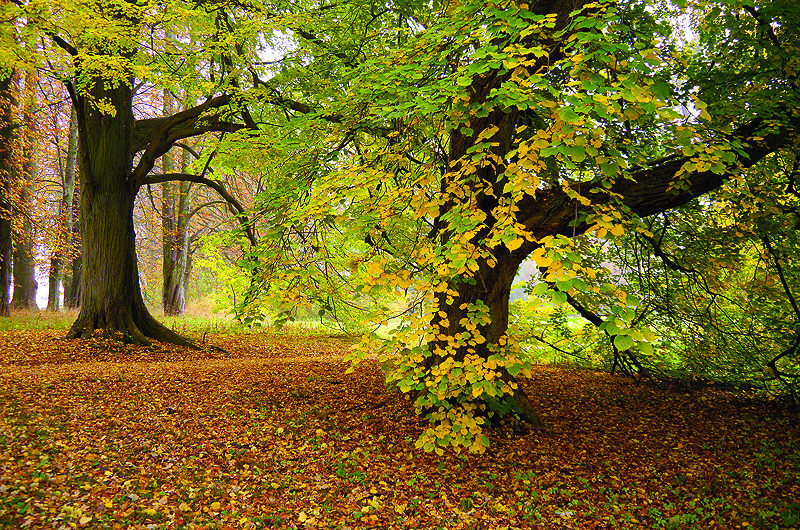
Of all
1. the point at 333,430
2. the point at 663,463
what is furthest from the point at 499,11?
the point at 663,463

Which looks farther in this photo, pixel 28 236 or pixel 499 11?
pixel 28 236

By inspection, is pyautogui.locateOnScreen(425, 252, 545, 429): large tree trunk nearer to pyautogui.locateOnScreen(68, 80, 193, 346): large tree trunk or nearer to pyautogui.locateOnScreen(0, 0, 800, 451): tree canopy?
pyautogui.locateOnScreen(0, 0, 800, 451): tree canopy

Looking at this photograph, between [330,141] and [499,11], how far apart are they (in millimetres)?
2062

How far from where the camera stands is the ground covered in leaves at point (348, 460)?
3.16 metres

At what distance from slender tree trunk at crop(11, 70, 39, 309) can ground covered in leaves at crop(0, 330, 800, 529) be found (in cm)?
837

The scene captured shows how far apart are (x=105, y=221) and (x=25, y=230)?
6.88 meters

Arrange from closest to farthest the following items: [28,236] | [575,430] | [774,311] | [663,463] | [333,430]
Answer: [663,463]
[333,430]
[575,430]
[774,311]
[28,236]

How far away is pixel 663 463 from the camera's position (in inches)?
165

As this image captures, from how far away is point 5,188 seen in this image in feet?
36.2

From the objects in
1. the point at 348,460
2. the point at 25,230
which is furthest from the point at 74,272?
the point at 348,460

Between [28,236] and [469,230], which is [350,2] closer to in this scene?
[469,230]

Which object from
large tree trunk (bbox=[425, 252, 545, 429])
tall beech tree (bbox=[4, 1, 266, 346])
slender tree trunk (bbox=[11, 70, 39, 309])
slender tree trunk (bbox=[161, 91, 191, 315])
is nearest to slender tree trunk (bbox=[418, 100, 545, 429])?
large tree trunk (bbox=[425, 252, 545, 429])

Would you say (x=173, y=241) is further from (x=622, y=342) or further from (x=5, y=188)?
(x=622, y=342)

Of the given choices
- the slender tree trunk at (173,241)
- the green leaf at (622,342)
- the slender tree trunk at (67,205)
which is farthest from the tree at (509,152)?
the slender tree trunk at (67,205)
